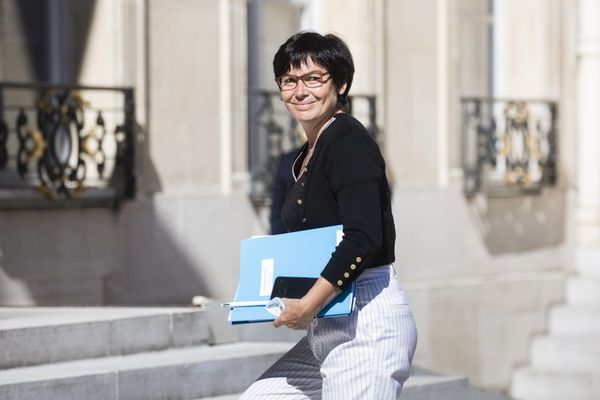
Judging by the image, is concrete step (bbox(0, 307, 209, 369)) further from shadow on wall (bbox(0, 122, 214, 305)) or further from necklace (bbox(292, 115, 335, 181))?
necklace (bbox(292, 115, 335, 181))

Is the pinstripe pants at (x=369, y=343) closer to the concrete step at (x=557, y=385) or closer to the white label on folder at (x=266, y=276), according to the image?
the white label on folder at (x=266, y=276)

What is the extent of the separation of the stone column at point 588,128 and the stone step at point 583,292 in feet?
1.33

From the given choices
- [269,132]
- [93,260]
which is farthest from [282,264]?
[269,132]

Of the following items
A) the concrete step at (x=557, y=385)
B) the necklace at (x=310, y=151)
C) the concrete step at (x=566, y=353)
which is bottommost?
the concrete step at (x=557, y=385)

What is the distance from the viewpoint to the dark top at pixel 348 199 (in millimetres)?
3871

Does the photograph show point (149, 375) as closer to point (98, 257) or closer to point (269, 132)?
point (98, 257)

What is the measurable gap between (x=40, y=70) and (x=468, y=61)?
4529 mm

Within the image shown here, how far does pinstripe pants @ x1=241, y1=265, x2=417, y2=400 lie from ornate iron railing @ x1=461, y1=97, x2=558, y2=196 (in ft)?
25.9

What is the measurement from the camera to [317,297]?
3865 mm

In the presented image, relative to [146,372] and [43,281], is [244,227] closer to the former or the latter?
[43,281]

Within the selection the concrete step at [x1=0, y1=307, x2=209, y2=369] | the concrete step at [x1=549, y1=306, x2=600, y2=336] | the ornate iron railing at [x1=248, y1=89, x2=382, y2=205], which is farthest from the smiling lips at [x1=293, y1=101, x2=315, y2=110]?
the concrete step at [x1=549, y1=306, x2=600, y2=336]

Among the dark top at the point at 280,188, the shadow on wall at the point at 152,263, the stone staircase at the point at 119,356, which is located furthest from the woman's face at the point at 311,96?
the shadow on wall at the point at 152,263

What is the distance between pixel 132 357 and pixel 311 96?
300cm

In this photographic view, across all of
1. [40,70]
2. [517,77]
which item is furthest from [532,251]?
[40,70]
